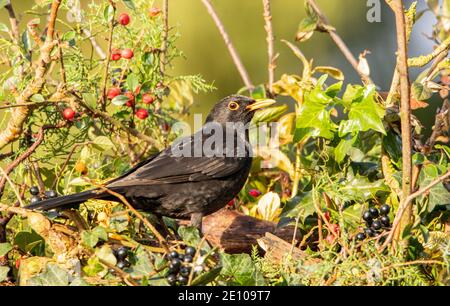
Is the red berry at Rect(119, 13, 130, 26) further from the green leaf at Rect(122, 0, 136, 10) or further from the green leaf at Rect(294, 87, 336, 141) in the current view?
the green leaf at Rect(294, 87, 336, 141)

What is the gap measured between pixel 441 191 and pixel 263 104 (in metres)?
2.14

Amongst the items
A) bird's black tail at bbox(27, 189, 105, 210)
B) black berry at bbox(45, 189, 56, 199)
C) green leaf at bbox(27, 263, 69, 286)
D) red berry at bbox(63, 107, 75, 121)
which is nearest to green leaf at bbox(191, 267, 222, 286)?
green leaf at bbox(27, 263, 69, 286)

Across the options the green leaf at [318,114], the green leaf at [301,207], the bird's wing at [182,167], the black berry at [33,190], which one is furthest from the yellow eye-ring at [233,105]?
the black berry at [33,190]

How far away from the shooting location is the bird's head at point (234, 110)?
6.35 m

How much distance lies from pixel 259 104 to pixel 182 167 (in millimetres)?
929

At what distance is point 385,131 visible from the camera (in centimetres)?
439

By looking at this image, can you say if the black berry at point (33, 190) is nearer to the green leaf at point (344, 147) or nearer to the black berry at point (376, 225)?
the green leaf at point (344, 147)

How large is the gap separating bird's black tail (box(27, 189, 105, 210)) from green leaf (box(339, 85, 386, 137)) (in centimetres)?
157

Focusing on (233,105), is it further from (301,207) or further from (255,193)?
(301,207)

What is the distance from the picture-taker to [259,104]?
6.01 meters

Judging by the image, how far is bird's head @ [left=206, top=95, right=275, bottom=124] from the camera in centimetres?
635

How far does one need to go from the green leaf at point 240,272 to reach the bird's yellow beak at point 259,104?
2.53m
